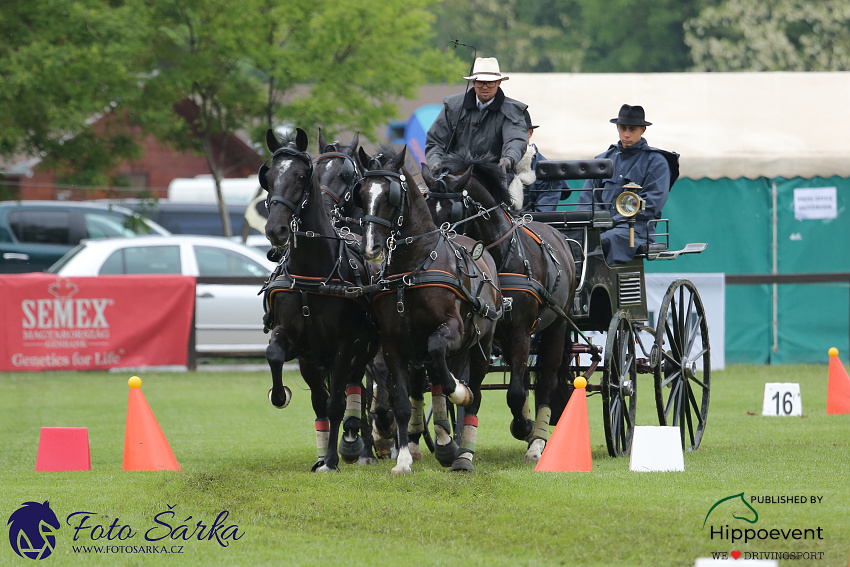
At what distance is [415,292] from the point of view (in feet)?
26.9

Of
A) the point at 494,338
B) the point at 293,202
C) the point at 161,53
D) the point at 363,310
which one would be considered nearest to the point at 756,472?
the point at 494,338

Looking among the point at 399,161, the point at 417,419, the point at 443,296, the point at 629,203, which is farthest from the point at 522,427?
the point at 399,161

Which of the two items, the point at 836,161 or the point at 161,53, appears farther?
the point at 161,53

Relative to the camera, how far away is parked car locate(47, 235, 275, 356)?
59.2 ft

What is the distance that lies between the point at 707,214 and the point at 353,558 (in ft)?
47.2

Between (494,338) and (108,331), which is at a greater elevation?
(494,338)

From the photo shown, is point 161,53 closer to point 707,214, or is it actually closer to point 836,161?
point 707,214

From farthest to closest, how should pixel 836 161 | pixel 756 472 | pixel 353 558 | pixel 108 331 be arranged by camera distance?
pixel 836 161 → pixel 108 331 → pixel 756 472 → pixel 353 558

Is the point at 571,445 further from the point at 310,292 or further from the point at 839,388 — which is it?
the point at 839,388

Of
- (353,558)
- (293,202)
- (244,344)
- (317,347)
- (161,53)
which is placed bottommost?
(244,344)

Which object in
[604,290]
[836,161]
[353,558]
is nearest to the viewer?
[353,558]

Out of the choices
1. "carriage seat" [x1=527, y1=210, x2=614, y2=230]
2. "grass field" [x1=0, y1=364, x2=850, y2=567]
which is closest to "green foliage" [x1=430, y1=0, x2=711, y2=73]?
"carriage seat" [x1=527, y1=210, x2=614, y2=230]

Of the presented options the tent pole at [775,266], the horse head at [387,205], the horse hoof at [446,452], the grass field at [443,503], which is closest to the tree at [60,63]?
the grass field at [443,503]

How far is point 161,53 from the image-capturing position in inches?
843
